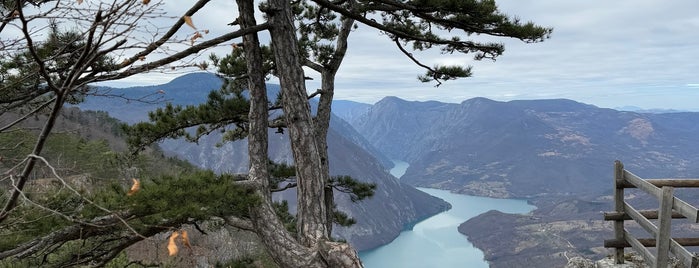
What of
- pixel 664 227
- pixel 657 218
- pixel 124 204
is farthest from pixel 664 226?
pixel 124 204

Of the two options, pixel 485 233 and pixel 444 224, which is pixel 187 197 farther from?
pixel 444 224

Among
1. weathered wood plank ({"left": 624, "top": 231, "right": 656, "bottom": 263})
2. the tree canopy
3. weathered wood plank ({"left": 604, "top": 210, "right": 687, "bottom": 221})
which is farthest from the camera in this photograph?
weathered wood plank ({"left": 604, "top": 210, "right": 687, "bottom": 221})

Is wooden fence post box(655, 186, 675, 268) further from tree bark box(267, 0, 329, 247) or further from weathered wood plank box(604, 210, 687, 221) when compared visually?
tree bark box(267, 0, 329, 247)

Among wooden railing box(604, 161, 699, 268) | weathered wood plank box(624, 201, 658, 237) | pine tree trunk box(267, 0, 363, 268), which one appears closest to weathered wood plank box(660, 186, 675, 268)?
wooden railing box(604, 161, 699, 268)

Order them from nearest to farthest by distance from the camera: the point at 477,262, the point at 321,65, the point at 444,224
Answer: the point at 321,65 → the point at 477,262 → the point at 444,224

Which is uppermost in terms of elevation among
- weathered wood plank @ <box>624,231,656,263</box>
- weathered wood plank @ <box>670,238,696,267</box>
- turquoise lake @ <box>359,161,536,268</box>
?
weathered wood plank @ <box>670,238,696,267</box>

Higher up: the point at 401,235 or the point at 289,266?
the point at 289,266

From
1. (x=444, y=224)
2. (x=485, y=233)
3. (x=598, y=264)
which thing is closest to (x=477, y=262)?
(x=485, y=233)

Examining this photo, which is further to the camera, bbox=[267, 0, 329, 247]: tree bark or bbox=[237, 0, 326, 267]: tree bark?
bbox=[267, 0, 329, 247]: tree bark
